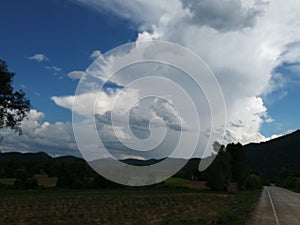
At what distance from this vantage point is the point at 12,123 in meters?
38.1

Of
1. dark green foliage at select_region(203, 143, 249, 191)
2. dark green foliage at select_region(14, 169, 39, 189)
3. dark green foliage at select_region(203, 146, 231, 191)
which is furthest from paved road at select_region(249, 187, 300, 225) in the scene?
dark green foliage at select_region(14, 169, 39, 189)

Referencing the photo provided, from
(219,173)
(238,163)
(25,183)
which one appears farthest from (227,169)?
(25,183)

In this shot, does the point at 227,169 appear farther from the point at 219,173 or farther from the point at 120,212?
the point at 120,212

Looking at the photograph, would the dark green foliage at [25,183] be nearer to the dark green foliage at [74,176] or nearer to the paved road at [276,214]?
the dark green foliage at [74,176]

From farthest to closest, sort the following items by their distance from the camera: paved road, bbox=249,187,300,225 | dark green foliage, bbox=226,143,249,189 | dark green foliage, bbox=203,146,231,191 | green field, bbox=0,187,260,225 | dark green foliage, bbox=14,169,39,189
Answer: dark green foliage, bbox=226,143,249,189
dark green foliage, bbox=203,146,231,191
dark green foliage, bbox=14,169,39,189
paved road, bbox=249,187,300,225
green field, bbox=0,187,260,225

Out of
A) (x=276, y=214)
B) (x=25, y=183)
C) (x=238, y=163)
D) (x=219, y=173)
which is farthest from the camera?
(x=238, y=163)

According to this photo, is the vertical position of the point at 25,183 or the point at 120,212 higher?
the point at 25,183

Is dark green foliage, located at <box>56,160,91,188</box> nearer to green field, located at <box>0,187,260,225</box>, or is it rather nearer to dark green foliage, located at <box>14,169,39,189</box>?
dark green foliage, located at <box>14,169,39,189</box>

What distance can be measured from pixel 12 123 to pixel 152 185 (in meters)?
59.3

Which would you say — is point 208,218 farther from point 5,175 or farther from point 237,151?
point 5,175

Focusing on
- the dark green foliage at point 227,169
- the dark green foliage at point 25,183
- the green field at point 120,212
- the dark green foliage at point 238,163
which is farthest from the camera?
the dark green foliage at point 238,163

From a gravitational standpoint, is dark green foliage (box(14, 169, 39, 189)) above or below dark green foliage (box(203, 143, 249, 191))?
below

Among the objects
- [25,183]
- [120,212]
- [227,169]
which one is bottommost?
[120,212]

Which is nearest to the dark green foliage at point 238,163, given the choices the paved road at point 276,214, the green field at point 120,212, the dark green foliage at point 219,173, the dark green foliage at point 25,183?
the dark green foliage at point 219,173
